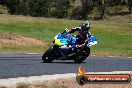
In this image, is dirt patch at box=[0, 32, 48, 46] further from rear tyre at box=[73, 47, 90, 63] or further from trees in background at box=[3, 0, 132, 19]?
trees in background at box=[3, 0, 132, 19]

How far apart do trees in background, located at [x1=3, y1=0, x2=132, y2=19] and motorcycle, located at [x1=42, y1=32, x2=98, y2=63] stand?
82351mm

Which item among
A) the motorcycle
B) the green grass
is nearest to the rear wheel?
the motorcycle

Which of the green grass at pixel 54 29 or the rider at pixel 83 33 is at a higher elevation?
the rider at pixel 83 33

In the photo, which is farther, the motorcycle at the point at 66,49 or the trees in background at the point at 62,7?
the trees in background at the point at 62,7

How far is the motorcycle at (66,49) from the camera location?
19.7 m

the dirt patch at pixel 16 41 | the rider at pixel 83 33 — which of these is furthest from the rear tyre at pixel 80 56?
the dirt patch at pixel 16 41

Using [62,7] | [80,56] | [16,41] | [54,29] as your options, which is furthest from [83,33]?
[62,7]

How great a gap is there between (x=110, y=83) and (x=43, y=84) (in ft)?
6.73

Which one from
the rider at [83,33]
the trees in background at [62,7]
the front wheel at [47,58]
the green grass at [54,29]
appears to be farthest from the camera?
the trees in background at [62,7]

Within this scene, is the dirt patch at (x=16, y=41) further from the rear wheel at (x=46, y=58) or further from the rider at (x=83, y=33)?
the rear wheel at (x=46, y=58)

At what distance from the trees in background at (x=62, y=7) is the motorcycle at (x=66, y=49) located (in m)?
82.4

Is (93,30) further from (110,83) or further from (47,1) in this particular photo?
(47,1)

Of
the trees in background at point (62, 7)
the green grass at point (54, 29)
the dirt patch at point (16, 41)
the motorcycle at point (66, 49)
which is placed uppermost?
the motorcycle at point (66, 49)

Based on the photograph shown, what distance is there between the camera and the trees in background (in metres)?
104
